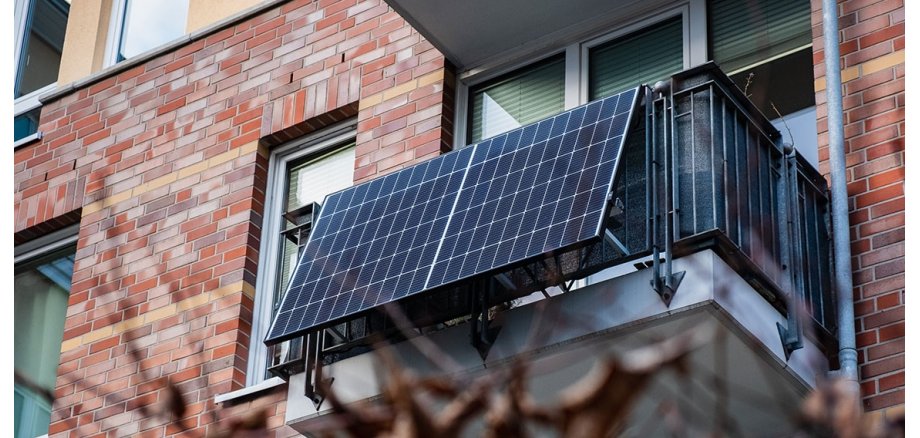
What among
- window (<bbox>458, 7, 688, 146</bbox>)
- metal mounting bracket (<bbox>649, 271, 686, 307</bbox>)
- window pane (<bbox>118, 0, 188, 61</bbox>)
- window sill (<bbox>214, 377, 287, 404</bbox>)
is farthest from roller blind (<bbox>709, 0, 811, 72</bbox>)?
window pane (<bbox>118, 0, 188, 61</bbox>)

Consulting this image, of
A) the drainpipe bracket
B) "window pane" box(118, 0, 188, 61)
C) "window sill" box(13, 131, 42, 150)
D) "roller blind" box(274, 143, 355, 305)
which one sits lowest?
the drainpipe bracket

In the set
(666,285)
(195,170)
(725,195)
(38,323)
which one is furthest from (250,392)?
(725,195)

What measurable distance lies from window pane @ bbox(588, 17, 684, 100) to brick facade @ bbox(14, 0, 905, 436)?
Result: 3.17 ft

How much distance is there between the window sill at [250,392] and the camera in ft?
28.1

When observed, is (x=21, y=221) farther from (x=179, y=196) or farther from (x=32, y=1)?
(x=32, y=1)

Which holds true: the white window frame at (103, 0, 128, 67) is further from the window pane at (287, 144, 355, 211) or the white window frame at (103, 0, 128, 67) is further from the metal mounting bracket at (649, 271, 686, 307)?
the metal mounting bracket at (649, 271, 686, 307)

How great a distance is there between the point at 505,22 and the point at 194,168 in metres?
2.46

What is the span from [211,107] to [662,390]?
4.76 meters

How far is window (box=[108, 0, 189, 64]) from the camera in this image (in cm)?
1118

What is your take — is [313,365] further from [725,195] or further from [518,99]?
[518,99]

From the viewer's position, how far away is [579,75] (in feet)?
28.2

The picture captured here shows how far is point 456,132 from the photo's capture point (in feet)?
29.4

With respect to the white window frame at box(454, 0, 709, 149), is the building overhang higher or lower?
higher

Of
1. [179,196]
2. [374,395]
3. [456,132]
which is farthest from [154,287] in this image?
[374,395]
